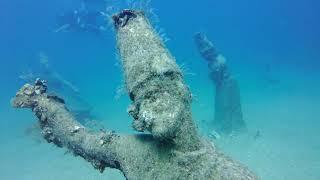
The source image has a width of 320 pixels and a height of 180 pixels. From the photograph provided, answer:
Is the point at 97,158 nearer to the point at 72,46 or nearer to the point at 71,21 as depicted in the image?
the point at 71,21

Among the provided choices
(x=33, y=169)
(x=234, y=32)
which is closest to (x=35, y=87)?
(x=33, y=169)

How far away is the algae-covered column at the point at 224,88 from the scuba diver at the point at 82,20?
9480 millimetres

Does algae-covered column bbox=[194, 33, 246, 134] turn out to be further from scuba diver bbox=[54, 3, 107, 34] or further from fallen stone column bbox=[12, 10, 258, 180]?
fallen stone column bbox=[12, 10, 258, 180]

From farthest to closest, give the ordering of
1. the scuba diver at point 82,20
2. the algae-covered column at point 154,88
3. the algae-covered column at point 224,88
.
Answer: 1. the scuba diver at point 82,20
2. the algae-covered column at point 224,88
3. the algae-covered column at point 154,88

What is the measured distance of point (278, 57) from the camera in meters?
43.6

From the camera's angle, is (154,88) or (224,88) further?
(224,88)

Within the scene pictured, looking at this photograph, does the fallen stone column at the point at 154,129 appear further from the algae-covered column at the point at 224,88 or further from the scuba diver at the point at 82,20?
the scuba diver at the point at 82,20

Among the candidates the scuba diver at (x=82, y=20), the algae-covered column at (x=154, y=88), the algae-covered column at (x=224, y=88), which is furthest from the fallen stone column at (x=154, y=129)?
the scuba diver at (x=82, y=20)

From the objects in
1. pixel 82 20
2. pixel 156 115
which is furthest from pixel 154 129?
pixel 82 20

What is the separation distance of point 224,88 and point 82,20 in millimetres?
11422

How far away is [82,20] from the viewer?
23812mm

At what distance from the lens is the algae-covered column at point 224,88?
15.5 metres

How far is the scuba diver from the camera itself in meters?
23.7

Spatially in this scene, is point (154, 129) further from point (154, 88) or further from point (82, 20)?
point (82, 20)
